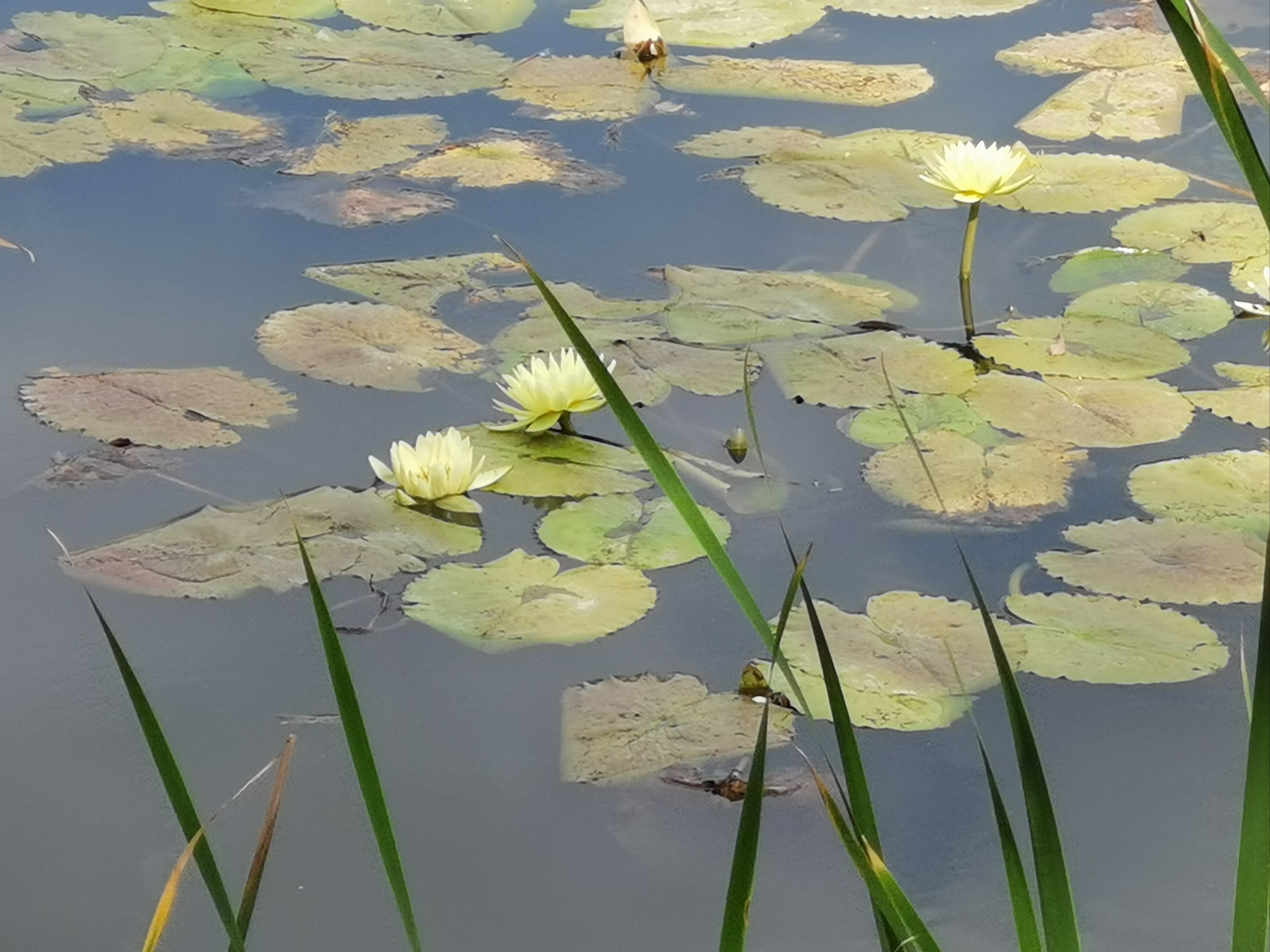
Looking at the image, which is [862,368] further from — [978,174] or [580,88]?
[580,88]

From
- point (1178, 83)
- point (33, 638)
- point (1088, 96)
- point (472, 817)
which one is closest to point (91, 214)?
point (33, 638)

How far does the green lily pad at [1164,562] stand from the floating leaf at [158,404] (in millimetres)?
994

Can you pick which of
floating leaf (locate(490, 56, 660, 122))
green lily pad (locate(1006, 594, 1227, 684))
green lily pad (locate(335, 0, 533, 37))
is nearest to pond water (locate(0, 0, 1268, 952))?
green lily pad (locate(1006, 594, 1227, 684))

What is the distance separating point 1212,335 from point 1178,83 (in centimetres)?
114

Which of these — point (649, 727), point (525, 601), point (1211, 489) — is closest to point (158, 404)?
point (525, 601)

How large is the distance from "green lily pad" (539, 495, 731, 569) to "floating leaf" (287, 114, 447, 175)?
3.63 ft

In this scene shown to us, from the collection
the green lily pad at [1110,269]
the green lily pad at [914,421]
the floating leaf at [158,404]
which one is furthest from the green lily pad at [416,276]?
the green lily pad at [1110,269]

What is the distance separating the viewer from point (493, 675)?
5.04ft

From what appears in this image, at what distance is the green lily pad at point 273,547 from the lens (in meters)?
1.65

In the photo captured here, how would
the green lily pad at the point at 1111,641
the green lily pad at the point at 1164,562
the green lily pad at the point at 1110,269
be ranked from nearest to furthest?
the green lily pad at the point at 1111,641 → the green lily pad at the point at 1164,562 → the green lily pad at the point at 1110,269

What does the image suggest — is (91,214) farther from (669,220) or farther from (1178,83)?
(1178,83)

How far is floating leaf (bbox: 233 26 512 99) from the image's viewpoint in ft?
10.1

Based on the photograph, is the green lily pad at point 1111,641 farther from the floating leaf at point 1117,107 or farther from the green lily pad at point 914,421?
the floating leaf at point 1117,107

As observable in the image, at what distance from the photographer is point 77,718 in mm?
1457
